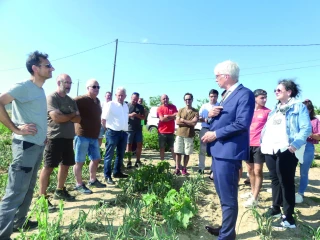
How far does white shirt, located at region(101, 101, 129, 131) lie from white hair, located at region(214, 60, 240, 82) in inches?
105

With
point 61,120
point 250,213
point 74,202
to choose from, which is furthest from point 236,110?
point 74,202

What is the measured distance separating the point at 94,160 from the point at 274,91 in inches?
126

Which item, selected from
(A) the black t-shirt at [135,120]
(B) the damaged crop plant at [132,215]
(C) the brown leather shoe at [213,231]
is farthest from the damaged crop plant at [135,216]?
(A) the black t-shirt at [135,120]

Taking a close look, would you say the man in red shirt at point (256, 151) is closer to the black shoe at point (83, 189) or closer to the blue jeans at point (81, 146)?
the black shoe at point (83, 189)

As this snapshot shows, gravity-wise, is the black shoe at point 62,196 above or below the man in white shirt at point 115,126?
below

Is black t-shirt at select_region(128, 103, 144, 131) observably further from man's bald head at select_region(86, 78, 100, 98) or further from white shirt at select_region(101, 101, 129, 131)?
man's bald head at select_region(86, 78, 100, 98)

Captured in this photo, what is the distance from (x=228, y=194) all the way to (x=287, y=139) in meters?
1.12

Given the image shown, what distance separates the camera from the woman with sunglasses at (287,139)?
3076 mm

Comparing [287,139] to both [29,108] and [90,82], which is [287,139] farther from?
[90,82]

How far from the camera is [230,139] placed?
2.66 meters

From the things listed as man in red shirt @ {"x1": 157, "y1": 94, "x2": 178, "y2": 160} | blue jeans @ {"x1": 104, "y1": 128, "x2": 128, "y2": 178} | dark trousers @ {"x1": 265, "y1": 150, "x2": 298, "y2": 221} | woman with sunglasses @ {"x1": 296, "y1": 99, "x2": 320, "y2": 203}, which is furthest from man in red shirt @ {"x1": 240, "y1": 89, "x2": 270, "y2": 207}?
blue jeans @ {"x1": 104, "y1": 128, "x2": 128, "y2": 178}

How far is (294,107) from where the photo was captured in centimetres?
316

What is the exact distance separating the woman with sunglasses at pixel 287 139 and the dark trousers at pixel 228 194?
2.66 feet

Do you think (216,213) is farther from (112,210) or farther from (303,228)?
(112,210)
